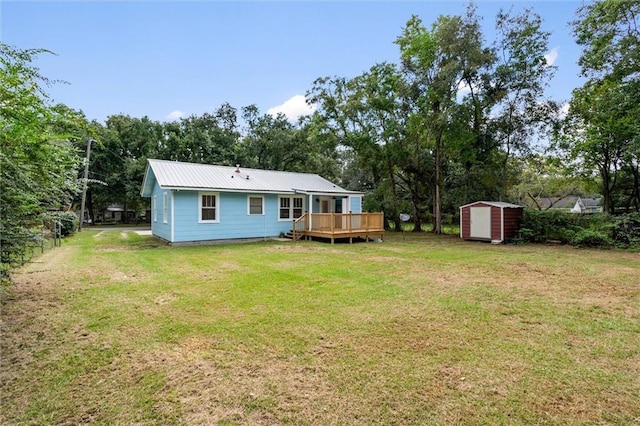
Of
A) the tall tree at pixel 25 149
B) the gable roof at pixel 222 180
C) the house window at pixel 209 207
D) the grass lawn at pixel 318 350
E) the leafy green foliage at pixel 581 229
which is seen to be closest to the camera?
the grass lawn at pixel 318 350

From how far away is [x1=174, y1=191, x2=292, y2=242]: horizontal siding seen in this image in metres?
12.1

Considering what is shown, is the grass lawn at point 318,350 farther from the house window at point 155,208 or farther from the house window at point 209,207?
the house window at point 155,208

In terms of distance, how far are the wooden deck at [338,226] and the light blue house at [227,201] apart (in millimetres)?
740

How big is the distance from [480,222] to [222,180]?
38.5ft

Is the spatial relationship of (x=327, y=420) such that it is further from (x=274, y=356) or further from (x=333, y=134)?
(x=333, y=134)

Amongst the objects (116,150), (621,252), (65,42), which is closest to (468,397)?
(65,42)

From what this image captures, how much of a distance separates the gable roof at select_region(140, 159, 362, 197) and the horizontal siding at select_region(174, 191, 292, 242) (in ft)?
1.49

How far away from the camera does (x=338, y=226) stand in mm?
13617

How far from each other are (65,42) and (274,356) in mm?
8260

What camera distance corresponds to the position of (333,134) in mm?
20266

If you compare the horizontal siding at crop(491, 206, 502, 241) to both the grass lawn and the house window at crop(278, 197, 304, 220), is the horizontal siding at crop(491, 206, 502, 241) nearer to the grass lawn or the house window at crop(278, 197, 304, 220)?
the grass lawn

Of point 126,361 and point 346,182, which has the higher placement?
point 346,182

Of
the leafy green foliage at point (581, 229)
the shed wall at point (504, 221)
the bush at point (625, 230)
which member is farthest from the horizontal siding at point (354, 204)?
the bush at point (625, 230)

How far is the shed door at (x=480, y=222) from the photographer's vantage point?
14.4 meters
